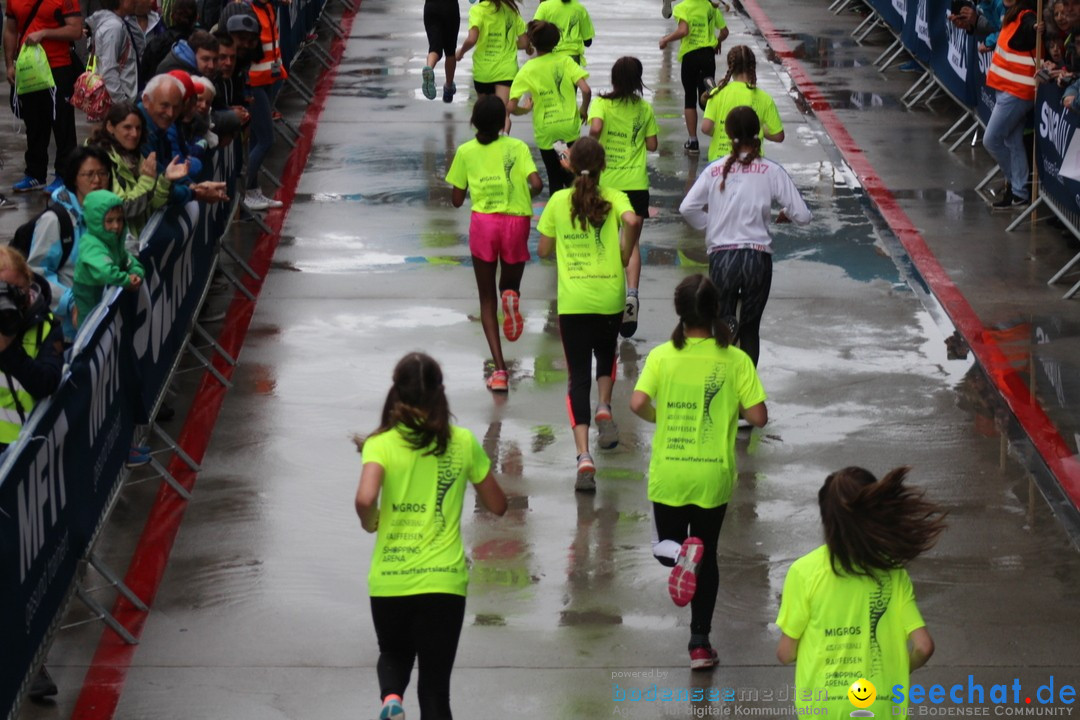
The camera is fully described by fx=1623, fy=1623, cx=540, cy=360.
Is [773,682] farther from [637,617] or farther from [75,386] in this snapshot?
[75,386]

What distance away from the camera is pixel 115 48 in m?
13.1

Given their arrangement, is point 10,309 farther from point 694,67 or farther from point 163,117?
point 694,67

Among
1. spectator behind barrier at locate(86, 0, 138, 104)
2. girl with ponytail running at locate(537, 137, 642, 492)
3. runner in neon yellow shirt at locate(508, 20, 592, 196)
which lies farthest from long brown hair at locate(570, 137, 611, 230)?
spectator behind barrier at locate(86, 0, 138, 104)

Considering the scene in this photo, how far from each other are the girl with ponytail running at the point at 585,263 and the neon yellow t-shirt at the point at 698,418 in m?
2.00

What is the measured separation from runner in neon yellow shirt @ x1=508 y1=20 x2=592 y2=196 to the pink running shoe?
6.66 m

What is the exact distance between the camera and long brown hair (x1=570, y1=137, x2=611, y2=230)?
359 inches

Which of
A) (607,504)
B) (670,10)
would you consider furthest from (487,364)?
(670,10)

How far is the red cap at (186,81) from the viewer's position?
11.2 m

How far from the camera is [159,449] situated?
9.95 m

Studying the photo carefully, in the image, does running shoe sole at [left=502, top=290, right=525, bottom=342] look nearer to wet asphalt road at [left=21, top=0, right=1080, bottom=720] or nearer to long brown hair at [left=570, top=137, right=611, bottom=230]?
wet asphalt road at [left=21, top=0, right=1080, bottom=720]

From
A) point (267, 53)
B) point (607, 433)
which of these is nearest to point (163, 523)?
point (607, 433)

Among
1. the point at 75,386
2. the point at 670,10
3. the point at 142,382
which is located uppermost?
the point at 75,386

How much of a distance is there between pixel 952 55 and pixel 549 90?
5910mm

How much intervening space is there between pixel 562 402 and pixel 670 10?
45.1ft
